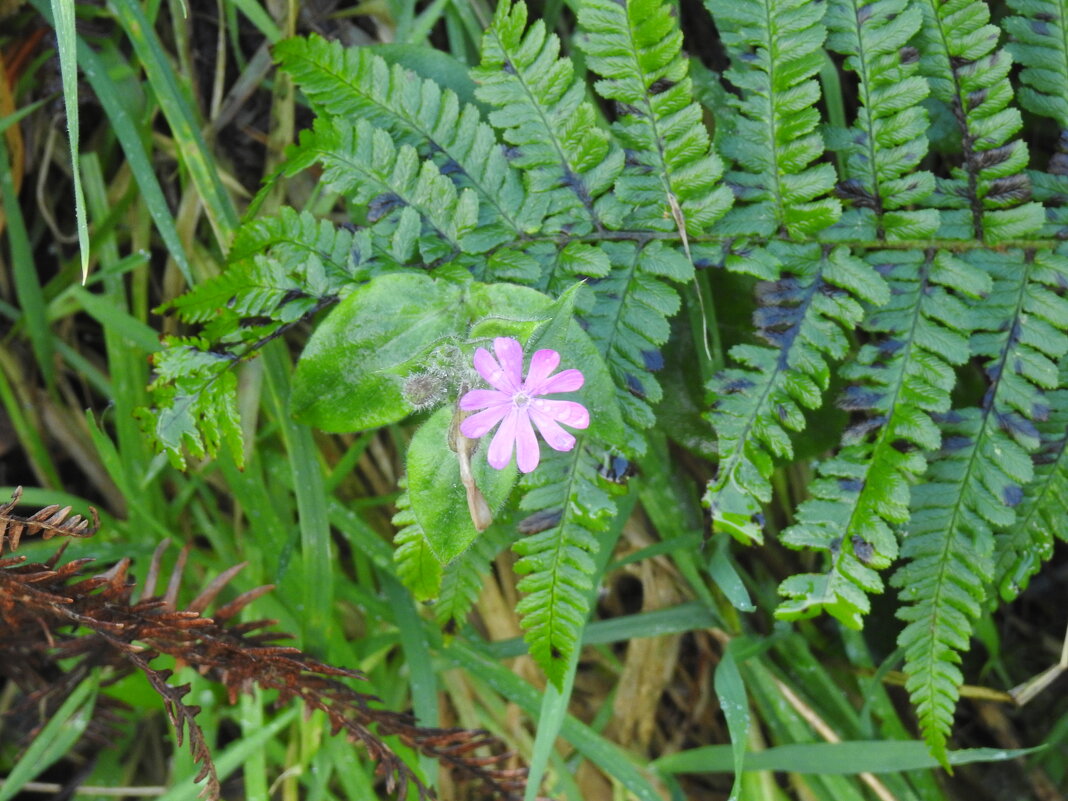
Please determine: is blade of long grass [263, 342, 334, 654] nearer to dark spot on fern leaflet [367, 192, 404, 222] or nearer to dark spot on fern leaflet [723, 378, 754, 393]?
dark spot on fern leaflet [367, 192, 404, 222]

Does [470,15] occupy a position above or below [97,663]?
above

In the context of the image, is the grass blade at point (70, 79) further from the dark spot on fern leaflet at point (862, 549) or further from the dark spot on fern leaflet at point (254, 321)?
the dark spot on fern leaflet at point (862, 549)

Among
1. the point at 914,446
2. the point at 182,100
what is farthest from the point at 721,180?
the point at 182,100

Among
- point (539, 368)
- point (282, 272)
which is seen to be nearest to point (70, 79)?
point (282, 272)

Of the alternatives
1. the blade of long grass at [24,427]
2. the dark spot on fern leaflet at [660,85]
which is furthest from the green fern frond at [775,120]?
the blade of long grass at [24,427]

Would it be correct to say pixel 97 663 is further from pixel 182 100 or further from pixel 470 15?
pixel 470 15

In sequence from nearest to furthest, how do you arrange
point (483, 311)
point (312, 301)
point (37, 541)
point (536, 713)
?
point (483, 311) → point (312, 301) → point (536, 713) → point (37, 541)
